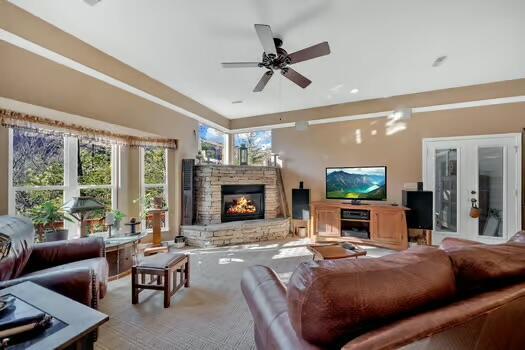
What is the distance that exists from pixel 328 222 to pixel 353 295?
424 centimetres

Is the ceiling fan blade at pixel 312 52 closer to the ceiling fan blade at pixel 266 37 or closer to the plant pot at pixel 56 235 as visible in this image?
the ceiling fan blade at pixel 266 37

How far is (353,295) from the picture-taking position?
2.70ft

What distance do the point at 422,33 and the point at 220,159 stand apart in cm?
478

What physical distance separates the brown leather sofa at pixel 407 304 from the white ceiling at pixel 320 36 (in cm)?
236

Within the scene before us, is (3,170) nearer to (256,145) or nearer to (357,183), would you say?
(256,145)

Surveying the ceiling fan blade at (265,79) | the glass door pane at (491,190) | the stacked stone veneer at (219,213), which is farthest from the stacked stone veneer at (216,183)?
the glass door pane at (491,190)

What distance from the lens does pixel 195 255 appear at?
13.2ft

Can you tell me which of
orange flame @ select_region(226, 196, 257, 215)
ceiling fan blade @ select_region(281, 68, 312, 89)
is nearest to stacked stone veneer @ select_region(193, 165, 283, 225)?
orange flame @ select_region(226, 196, 257, 215)

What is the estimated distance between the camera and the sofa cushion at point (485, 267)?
1.03 metres

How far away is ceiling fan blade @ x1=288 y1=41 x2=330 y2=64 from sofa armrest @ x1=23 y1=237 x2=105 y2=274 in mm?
2905

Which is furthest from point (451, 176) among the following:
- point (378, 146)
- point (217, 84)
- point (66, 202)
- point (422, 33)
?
point (66, 202)

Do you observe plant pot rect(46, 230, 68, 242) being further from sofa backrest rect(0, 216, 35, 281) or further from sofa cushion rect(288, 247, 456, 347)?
sofa cushion rect(288, 247, 456, 347)

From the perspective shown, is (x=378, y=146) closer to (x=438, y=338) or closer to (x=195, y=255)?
(x=195, y=255)

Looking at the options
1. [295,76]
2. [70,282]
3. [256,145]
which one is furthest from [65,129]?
[256,145]
